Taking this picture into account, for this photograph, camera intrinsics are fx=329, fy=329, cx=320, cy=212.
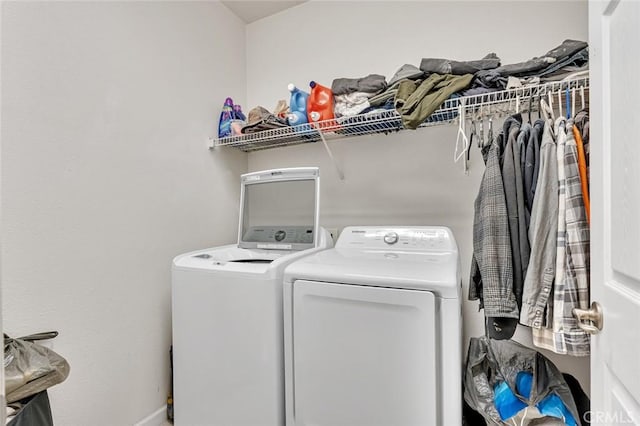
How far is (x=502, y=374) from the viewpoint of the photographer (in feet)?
4.85

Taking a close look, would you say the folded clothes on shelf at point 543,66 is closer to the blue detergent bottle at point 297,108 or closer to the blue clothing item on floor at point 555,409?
the blue detergent bottle at point 297,108

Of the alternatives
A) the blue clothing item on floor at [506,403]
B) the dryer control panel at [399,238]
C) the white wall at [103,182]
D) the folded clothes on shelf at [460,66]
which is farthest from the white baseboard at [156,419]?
the folded clothes on shelf at [460,66]

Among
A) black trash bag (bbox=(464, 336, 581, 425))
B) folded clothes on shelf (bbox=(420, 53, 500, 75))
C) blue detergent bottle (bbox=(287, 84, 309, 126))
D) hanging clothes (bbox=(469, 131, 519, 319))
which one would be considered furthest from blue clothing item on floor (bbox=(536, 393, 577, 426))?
blue detergent bottle (bbox=(287, 84, 309, 126))

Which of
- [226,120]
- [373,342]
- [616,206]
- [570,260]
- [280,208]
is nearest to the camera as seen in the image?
[616,206]

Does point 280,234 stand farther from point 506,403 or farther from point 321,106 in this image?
point 506,403

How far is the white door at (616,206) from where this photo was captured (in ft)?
2.00

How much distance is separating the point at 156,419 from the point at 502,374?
1782 mm

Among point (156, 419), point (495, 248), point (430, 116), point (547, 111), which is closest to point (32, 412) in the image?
point (156, 419)

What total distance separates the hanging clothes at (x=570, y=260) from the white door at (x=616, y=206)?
1.06 ft

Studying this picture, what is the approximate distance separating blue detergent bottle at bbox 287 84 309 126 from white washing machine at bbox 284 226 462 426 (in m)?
0.91

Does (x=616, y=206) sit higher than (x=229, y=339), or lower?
higher

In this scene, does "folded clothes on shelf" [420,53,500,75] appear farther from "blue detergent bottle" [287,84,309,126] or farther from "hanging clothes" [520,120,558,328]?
"blue detergent bottle" [287,84,309,126]

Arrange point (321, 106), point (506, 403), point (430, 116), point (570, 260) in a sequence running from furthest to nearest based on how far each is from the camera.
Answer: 1. point (321, 106)
2. point (430, 116)
3. point (506, 403)
4. point (570, 260)

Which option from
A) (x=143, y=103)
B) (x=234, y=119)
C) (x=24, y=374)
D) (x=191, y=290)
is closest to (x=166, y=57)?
(x=143, y=103)
